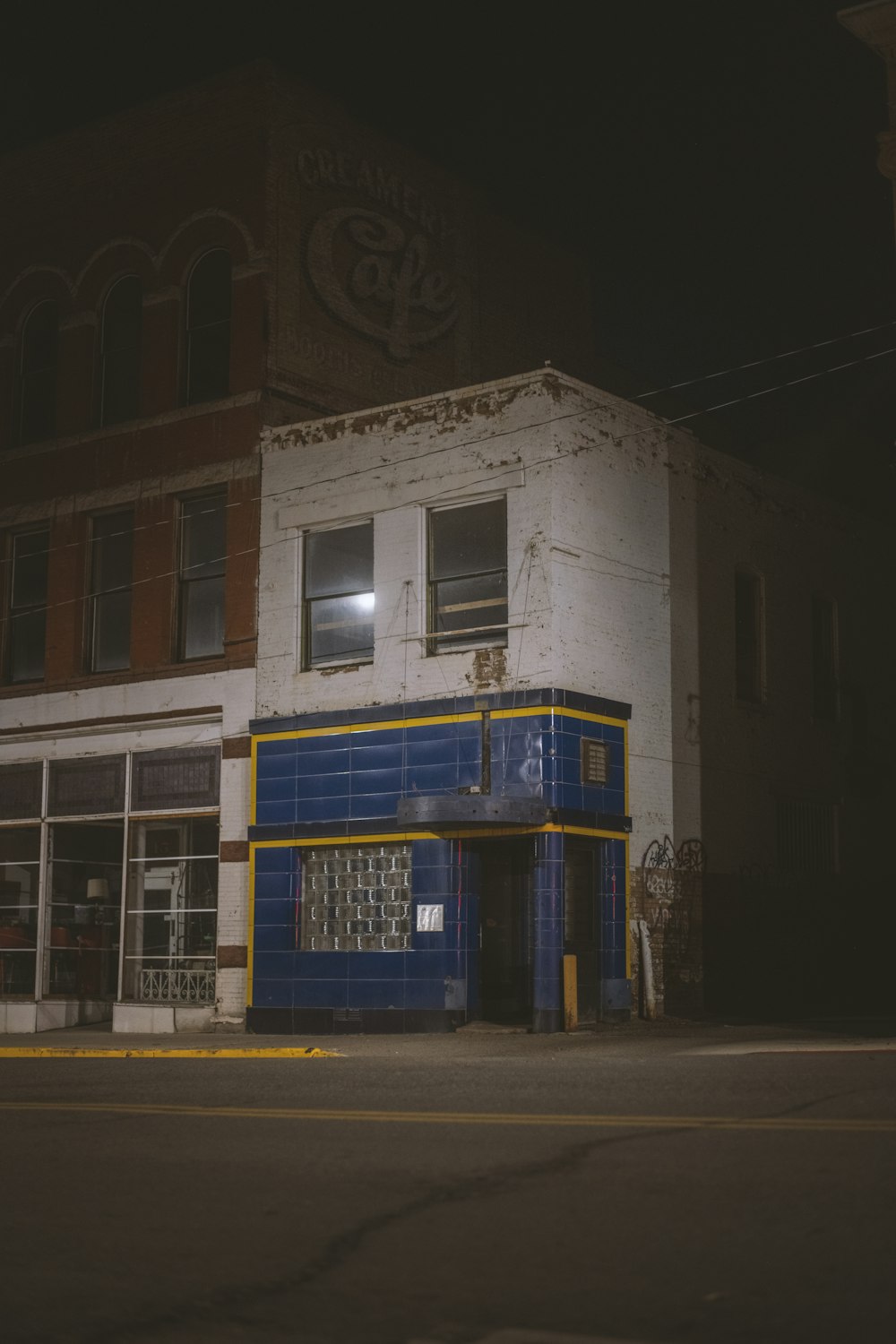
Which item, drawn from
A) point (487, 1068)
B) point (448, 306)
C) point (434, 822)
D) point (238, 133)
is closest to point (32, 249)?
point (238, 133)

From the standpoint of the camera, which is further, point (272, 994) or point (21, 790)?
point (21, 790)

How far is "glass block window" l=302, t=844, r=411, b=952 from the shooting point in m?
20.4

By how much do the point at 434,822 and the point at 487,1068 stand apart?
6.28 m

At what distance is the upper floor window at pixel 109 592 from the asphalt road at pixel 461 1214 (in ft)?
46.4

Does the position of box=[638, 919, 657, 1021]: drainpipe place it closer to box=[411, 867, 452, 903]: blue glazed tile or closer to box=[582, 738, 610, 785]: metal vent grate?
box=[582, 738, 610, 785]: metal vent grate

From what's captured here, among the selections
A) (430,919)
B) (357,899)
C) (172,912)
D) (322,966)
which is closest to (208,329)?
(172,912)

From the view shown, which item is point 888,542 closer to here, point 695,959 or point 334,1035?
point 695,959

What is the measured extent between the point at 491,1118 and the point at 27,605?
18382 millimetres

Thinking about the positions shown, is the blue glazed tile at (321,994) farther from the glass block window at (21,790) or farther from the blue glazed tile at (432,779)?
A: the glass block window at (21,790)

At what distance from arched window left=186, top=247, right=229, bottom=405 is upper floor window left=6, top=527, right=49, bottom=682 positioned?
376 centimetres

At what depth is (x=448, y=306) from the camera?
26.6 m

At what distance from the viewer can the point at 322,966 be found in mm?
20922

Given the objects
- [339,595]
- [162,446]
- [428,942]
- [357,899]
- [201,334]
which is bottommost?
[428,942]

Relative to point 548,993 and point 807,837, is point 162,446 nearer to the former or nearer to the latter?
point 548,993
